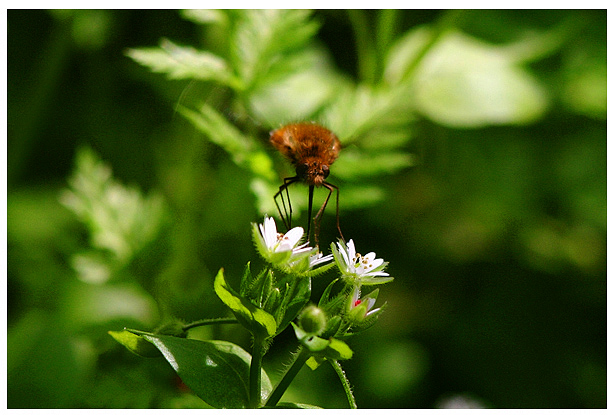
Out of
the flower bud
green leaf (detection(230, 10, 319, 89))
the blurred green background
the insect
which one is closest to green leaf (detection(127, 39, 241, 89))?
green leaf (detection(230, 10, 319, 89))

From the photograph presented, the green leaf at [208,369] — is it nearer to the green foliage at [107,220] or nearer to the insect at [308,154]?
the insect at [308,154]

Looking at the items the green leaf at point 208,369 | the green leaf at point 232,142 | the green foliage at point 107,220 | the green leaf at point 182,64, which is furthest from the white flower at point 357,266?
the green foliage at point 107,220

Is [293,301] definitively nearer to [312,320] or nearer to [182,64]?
[312,320]

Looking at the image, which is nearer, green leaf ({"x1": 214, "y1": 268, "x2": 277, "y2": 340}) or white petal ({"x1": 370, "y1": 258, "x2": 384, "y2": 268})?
green leaf ({"x1": 214, "y1": 268, "x2": 277, "y2": 340})

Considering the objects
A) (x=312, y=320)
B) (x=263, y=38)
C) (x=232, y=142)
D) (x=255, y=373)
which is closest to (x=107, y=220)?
(x=232, y=142)

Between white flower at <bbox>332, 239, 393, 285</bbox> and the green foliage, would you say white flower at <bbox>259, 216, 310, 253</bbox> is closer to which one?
white flower at <bbox>332, 239, 393, 285</bbox>

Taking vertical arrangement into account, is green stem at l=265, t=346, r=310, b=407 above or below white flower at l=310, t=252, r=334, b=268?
below

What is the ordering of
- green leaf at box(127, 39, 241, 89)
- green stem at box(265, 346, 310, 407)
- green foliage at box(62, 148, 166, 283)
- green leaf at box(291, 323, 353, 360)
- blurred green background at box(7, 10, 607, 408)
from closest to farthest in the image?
green leaf at box(291, 323, 353, 360)
green stem at box(265, 346, 310, 407)
green leaf at box(127, 39, 241, 89)
green foliage at box(62, 148, 166, 283)
blurred green background at box(7, 10, 607, 408)

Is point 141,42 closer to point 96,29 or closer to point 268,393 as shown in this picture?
point 96,29
